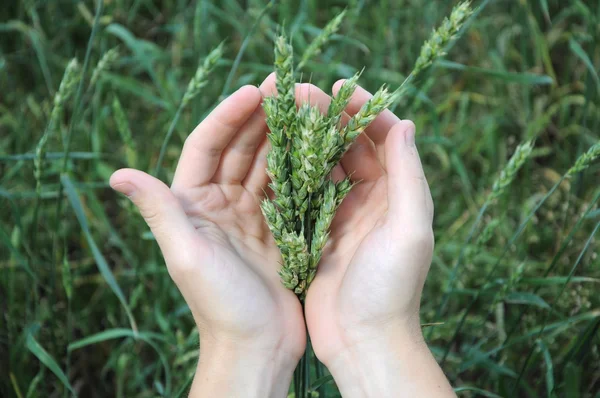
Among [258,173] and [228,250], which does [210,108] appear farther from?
[228,250]

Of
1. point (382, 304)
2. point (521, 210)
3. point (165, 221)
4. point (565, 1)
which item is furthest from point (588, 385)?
point (565, 1)

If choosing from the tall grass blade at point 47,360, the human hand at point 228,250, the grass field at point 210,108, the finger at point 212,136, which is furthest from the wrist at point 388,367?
the tall grass blade at point 47,360

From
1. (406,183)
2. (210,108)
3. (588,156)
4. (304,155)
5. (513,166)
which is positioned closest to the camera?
(304,155)

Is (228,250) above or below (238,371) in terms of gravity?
above

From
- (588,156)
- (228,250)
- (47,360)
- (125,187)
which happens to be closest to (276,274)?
(228,250)

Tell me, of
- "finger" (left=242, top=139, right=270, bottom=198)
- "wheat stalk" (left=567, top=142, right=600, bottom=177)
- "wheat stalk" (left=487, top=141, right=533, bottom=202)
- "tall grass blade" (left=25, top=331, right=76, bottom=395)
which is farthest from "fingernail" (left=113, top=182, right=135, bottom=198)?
"wheat stalk" (left=567, top=142, right=600, bottom=177)

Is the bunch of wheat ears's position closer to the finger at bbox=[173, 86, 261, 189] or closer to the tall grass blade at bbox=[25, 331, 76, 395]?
the finger at bbox=[173, 86, 261, 189]
